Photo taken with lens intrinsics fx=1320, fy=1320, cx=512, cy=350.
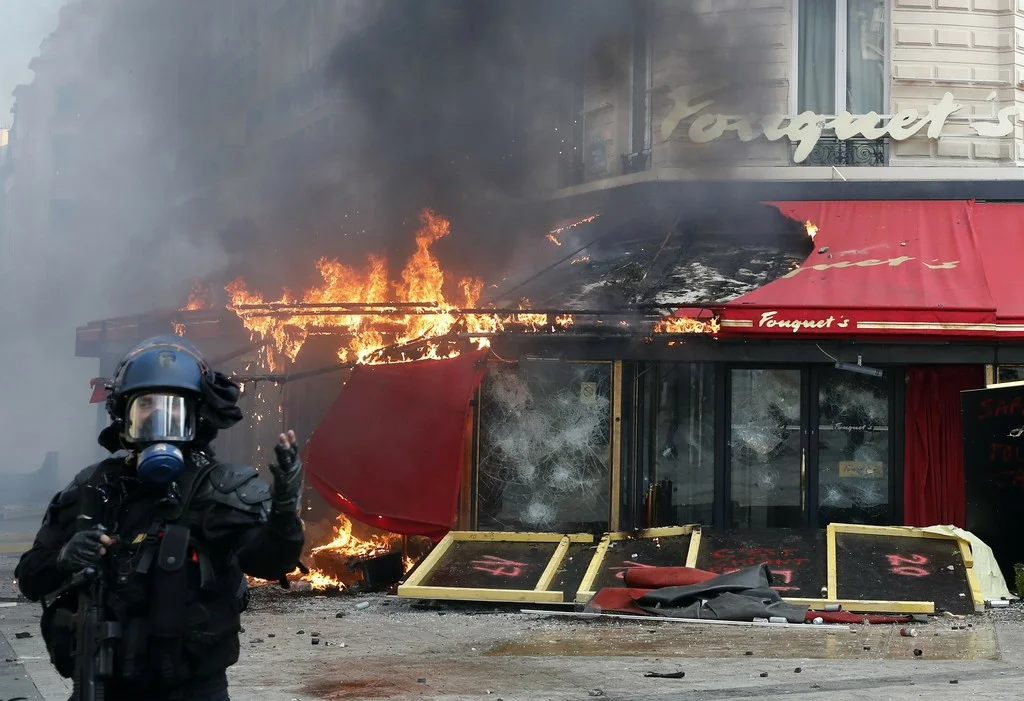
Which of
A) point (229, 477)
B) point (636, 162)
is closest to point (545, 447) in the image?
point (636, 162)

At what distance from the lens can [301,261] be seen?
45.3 ft

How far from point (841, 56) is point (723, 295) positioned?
354 cm

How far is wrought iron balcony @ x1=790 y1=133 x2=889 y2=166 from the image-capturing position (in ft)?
42.7

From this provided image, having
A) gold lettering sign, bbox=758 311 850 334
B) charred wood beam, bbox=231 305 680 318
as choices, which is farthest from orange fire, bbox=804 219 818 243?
charred wood beam, bbox=231 305 680 318

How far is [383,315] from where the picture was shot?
11406mm

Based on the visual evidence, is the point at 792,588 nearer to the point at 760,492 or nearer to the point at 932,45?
the point at 760,492

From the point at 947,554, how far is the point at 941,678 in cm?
337

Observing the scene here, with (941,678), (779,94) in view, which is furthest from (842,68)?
(941,678)

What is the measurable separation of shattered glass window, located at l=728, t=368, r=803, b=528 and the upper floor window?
2.99 meters

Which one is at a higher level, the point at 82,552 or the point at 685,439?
the point at 685,439

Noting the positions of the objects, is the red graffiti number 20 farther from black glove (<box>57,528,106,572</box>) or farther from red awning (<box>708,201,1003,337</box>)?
black glove (<box>57,528,106,572</box>)

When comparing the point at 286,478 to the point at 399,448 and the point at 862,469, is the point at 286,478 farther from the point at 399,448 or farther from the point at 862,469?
the point at 862,469

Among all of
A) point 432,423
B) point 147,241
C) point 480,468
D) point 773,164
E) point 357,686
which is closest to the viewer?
point 357,686

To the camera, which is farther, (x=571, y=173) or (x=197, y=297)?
(x=571, y=173)
